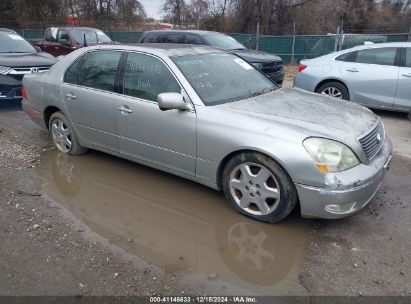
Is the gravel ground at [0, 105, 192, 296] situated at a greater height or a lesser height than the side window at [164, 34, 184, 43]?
lesser

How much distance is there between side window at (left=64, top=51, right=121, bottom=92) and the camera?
15.0ft

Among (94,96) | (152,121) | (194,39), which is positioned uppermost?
(194,39)

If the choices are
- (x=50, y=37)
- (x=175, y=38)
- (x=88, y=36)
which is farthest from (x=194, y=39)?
(x=50, y=37)

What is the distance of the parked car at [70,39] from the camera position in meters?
13.1

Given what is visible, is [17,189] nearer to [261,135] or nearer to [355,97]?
[261,135]

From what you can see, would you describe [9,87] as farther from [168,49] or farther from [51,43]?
[51,43]

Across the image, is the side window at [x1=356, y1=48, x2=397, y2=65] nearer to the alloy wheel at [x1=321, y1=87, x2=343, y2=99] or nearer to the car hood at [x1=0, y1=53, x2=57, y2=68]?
the alloy wheel at [x1=321, y1=87, x2=343, y2=99]

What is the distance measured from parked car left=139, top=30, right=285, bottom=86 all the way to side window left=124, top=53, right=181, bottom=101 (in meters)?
5.20

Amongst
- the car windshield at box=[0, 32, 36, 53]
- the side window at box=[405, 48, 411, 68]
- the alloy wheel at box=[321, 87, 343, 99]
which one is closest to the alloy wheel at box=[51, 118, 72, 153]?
the car windshield at box=[0, 32, 36, 53]

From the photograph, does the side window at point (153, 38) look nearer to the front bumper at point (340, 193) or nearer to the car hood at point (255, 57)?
the car hood at point (255, 57)

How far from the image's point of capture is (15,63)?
8000mm

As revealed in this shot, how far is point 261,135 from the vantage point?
340cm

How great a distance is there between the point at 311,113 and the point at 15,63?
683 centimetres

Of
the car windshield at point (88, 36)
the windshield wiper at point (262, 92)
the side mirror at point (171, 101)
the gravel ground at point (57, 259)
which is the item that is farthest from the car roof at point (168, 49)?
the car windshield at point (88, 36)
